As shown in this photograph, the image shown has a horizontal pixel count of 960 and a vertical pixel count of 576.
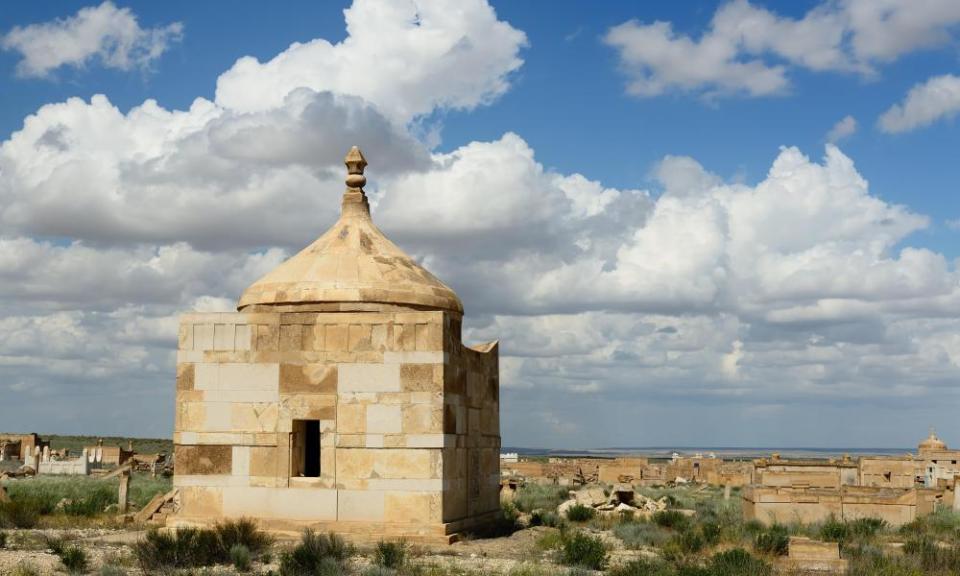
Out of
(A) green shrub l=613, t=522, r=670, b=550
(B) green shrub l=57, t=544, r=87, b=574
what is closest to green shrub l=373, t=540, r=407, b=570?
(B) green shrub l=57, t=544, r=87, b=574

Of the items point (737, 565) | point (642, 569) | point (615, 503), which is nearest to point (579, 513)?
point (615, 503)

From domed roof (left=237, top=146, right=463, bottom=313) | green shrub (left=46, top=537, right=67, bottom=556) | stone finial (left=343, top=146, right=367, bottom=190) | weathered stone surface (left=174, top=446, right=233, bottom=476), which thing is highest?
stone finial (left=343, top=146, right=367, bottom=190)

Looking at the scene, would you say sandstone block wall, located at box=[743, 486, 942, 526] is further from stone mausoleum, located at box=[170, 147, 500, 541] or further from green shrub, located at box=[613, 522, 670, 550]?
stone mausoleum, located at box=[170, 147, 500, 541]

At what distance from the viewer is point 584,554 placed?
13.3m

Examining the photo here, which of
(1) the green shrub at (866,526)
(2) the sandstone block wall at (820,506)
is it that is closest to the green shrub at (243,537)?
(1) the green shrub at (866,526)

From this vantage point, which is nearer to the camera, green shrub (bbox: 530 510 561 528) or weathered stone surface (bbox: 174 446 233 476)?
weathered stone surface (bbox: 174 446 233 476)

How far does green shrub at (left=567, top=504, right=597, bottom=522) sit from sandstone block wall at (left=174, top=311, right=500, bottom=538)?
5291mm

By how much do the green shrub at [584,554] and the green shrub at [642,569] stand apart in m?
0.31

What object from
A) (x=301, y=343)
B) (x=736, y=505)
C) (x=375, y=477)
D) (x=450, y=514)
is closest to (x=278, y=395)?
(x=301, y=343)

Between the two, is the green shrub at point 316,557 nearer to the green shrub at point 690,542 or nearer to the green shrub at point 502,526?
the green shrub at point 502,526

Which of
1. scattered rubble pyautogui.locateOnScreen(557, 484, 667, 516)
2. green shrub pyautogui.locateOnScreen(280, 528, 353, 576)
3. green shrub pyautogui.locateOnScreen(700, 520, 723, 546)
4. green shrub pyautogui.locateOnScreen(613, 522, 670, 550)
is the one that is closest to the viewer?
green shrub pyautogui.locateOnScreen(280, 528, 353, 576)

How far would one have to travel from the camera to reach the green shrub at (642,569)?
11.9 metres

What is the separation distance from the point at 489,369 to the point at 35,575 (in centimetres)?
875

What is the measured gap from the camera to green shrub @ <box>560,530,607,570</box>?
42.9 ft
